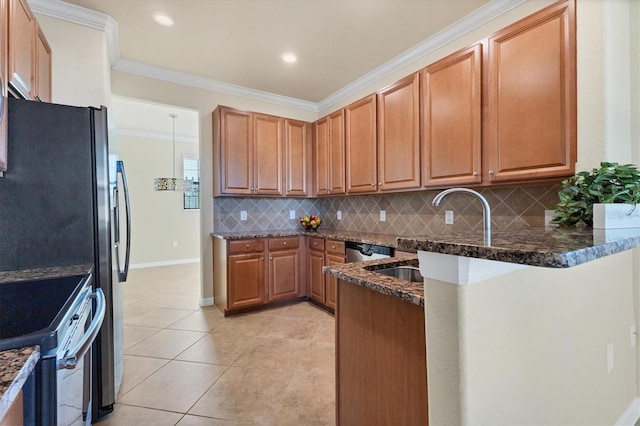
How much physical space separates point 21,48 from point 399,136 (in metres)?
2.72

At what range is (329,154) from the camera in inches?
152

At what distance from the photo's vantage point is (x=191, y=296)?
417cm

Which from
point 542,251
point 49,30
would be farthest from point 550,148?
point 49,30

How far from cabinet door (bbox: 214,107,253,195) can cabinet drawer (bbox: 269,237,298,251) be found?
0.69m

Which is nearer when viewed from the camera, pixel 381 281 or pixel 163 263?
pixel 381 281

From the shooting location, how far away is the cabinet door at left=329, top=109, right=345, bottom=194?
11.9 ft

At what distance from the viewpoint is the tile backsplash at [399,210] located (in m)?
2.25

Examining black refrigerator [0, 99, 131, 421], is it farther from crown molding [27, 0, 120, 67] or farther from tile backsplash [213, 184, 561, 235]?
tile backsplash [213, 184, 561, 235]

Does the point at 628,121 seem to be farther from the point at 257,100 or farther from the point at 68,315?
the point at 257,100

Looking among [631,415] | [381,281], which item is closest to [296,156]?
[381,281]

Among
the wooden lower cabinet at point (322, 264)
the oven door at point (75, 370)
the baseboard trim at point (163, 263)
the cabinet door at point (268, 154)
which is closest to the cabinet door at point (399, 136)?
the wooden lower cabinet at point (322, 264)

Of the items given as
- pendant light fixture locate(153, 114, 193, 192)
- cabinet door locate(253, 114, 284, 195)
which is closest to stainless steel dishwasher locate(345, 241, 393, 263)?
cabinet door locate(253, 114, 284, 195)

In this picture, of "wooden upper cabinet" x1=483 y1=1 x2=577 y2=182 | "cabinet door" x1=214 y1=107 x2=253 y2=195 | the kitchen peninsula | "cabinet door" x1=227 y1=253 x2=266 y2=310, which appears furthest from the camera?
"cabinet door" x1=214 y1=107 x2=253 y2=195

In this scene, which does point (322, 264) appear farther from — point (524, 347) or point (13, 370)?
point (13, 370)
